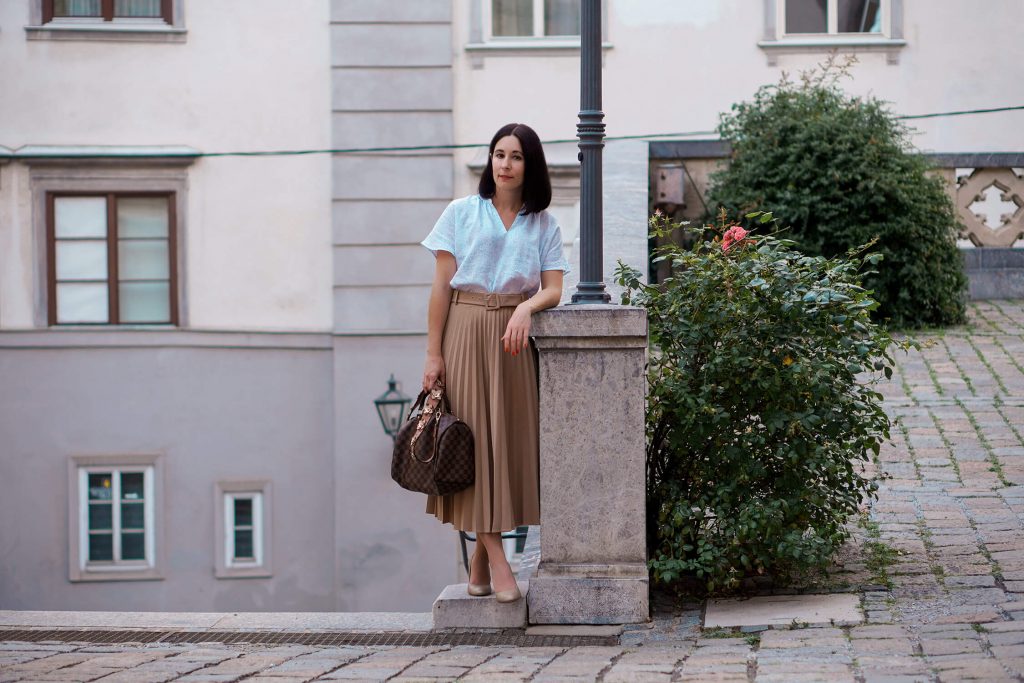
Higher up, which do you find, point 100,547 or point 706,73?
point 706,73

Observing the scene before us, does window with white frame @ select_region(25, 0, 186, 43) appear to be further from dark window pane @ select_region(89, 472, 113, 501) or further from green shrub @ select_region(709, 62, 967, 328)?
green shrub @ select_region(709, 62, 967, 328)

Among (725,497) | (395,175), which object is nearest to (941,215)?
(395,175)

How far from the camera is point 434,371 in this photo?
4.71 metres

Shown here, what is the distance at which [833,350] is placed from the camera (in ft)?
16.6

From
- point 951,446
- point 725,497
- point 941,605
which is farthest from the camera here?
point 951,446

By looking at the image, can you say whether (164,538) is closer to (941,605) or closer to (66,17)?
(66,17)

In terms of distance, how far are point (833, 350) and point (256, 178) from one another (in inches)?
378

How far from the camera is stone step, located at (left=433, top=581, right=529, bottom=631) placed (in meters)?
4.79

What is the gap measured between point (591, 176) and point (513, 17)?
9.43 metres

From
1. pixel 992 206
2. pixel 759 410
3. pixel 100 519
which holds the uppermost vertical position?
pixel 992 206

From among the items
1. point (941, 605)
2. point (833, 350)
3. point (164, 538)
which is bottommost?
point (164, 538)

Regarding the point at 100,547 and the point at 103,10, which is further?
the point at 100,547

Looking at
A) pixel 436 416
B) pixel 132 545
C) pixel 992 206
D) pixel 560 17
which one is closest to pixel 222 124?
pixel 560 17

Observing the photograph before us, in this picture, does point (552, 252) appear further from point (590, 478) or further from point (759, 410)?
point (759, 410)
